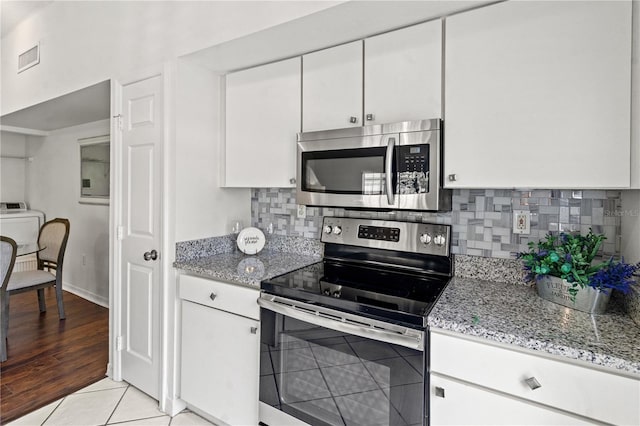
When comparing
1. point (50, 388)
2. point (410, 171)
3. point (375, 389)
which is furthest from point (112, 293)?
point (410, 171)

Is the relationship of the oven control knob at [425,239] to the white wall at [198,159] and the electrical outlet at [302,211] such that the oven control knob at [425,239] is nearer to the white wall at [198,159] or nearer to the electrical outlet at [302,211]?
the electrical outlet at [302,211]

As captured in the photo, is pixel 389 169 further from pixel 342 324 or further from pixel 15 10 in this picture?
pixel 15 10

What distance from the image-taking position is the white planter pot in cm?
120


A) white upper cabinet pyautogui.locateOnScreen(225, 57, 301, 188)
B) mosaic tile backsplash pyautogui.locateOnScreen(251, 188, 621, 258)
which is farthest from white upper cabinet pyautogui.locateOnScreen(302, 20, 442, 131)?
mosaic tile backsplash pyautogui.locateOnScreen(251, 188, 621, 258)

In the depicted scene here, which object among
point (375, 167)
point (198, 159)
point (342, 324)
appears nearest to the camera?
point (342, 324)

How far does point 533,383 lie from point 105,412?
87.8 inches

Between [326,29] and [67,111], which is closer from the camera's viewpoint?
[326,29]

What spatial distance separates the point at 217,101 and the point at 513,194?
1.81 m

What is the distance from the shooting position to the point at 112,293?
7.64 ft

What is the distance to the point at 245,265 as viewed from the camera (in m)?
1.93

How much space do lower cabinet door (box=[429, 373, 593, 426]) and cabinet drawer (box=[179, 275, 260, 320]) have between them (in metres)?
0.86

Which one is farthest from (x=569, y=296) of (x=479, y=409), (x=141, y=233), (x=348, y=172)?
(x=141, y=233)

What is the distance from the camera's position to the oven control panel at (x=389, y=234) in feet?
5.66

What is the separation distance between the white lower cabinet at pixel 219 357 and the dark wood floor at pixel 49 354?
0.98 metres
